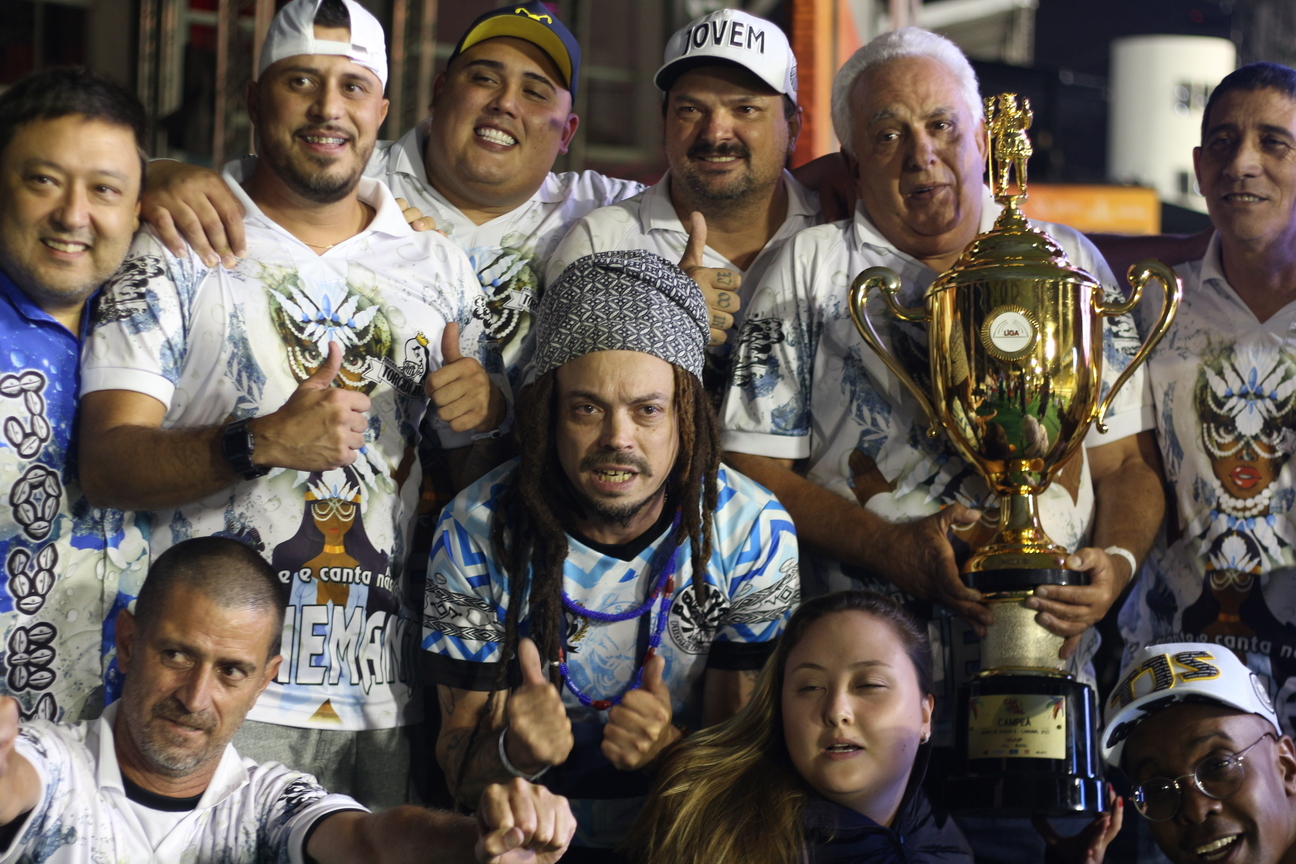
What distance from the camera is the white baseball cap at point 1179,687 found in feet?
8.41

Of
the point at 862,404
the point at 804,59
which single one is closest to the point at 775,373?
the point at 862,404

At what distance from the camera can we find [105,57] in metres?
9.53

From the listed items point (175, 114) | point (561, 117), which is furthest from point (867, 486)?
point (175, 114)

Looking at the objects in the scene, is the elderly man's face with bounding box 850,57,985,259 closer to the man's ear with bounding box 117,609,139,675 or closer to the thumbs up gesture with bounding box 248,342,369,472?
the thumbs up gesture with bounding box 248,342,369,472

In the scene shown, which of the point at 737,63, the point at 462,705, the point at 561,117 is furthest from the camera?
the point at 561,117

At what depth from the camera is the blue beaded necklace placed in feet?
8.37

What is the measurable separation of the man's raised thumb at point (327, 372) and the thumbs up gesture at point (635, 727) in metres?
0.80

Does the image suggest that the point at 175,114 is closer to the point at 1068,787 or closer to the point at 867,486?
the point at 867,486

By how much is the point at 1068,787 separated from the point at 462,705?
1.08 meters

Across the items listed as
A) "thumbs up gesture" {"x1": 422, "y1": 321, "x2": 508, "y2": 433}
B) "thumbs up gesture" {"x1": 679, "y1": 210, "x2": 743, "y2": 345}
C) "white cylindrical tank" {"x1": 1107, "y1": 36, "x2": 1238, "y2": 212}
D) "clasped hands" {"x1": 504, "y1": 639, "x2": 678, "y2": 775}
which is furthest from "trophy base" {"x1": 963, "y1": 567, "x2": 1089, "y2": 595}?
"white cylindrical tank" {"x1": 1107, "y1": 36, "x2": 1238, "y2": 212}

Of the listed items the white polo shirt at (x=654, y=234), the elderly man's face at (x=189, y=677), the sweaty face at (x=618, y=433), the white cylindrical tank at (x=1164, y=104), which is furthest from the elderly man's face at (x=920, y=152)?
the white cylindrical tank at (x=1164, y=104)

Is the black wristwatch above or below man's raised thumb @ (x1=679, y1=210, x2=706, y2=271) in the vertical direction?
below

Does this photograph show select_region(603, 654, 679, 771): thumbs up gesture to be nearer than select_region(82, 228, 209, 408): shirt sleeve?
Yes

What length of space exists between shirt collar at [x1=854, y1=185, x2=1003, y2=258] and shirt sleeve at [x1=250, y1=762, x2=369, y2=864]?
1573 mm
